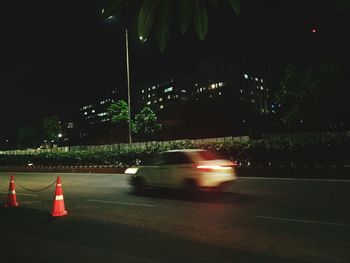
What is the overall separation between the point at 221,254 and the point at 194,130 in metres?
48.6

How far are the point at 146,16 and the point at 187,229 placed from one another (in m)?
6.39

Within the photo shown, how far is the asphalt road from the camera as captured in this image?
6082 millimetres

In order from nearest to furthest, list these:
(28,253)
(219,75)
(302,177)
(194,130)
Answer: (28,253) < (302,177) < (194,130) < (219,75)

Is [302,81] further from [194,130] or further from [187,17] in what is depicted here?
[187,17]

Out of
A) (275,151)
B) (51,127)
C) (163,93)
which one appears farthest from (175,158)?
(163,93)

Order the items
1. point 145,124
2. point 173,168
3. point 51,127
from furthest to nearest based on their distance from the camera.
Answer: point 51,127 < point 145,124 < point 173,168

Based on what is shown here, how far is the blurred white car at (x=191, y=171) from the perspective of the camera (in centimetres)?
1241

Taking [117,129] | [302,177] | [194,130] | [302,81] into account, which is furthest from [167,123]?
[302,177]

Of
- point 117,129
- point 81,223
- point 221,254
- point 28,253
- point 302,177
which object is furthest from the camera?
point 117,129

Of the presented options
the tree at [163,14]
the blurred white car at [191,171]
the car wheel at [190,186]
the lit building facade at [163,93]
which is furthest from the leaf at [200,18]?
the lit building facade at [163,93]

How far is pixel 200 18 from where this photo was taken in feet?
7.20

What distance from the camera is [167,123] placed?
2336 inches

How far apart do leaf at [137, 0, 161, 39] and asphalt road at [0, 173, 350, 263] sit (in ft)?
14.5

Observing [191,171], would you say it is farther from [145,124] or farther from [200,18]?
[145,124]
